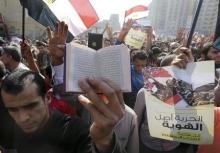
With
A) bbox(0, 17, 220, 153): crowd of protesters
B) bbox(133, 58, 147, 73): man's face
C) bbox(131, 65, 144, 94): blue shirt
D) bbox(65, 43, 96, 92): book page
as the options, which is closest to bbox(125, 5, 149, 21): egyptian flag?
bbox(133, 58, 147, 73): man's face

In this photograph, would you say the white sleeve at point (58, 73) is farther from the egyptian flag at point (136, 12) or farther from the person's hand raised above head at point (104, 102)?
the egyptian flag at point (136, 12)

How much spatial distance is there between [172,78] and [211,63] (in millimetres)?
245

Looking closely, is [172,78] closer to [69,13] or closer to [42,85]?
[42,85]

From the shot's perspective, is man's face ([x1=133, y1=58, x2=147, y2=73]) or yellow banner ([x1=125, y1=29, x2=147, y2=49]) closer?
man's face ([x1=133, y1=58, x2=147, y2=73])

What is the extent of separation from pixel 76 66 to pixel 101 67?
93mm

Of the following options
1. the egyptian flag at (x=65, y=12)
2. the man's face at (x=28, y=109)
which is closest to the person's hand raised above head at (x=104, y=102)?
the man's face at (x=28, y=109)

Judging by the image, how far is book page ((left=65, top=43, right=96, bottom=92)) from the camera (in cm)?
138

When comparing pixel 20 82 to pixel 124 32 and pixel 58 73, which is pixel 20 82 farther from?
pixel 124 32

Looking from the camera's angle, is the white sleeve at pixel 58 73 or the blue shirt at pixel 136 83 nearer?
the white sleeve at pixel 58 73

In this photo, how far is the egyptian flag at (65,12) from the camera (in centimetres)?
329

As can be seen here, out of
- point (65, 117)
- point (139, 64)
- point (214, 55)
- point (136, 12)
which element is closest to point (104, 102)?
point (65, 117)

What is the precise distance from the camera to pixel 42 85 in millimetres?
2148

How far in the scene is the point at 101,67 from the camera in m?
1.40

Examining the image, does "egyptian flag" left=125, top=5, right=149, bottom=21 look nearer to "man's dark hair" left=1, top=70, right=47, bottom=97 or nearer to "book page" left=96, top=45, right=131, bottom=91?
"man's dark hair" left=1, top=70, right=47, bottom=97
